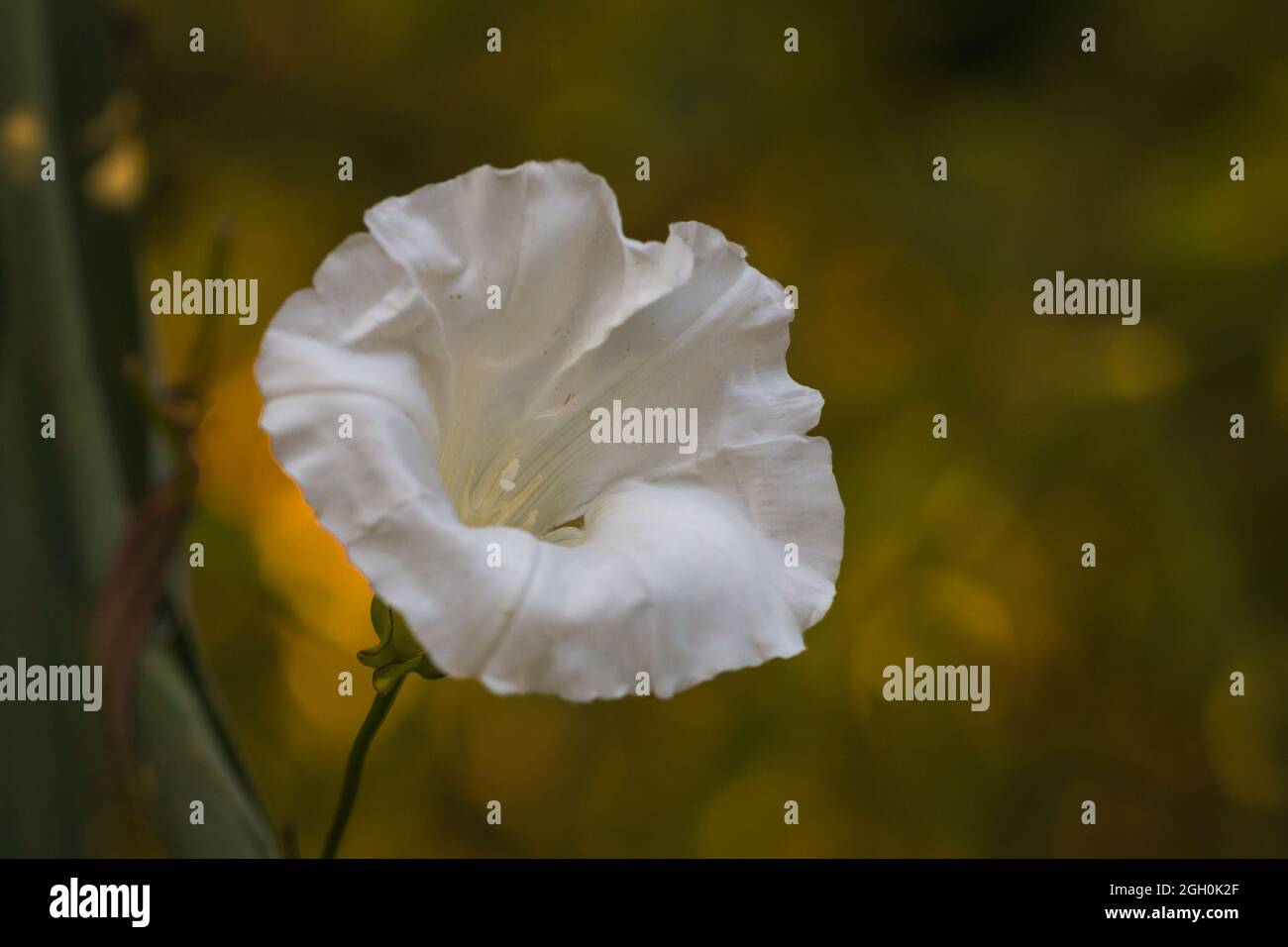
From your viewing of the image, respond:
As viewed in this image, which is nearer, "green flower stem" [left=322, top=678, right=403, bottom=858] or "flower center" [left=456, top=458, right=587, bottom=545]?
"green flower stem" [left=322, top=678, right=403, bottom=858]

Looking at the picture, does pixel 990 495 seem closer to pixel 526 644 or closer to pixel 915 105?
pixel 915 105

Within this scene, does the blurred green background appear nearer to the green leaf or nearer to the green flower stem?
the green leaf

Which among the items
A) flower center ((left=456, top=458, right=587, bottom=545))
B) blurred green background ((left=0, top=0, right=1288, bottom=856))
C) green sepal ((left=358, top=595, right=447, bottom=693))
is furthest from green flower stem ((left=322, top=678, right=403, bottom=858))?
blurred green background ((left=0, top=0, right=1288, bottom=856))

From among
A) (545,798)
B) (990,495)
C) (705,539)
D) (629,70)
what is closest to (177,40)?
(629,70)

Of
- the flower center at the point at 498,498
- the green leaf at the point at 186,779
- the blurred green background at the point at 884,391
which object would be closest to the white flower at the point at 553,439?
the flower center at the point at 498,498

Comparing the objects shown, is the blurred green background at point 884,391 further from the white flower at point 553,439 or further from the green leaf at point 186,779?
the white flower at point 553,439

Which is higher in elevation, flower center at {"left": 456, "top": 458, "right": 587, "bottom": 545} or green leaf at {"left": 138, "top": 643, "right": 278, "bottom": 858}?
flower center at {"left": 456, "top": 458, "right": 587, "bottom": 545}
